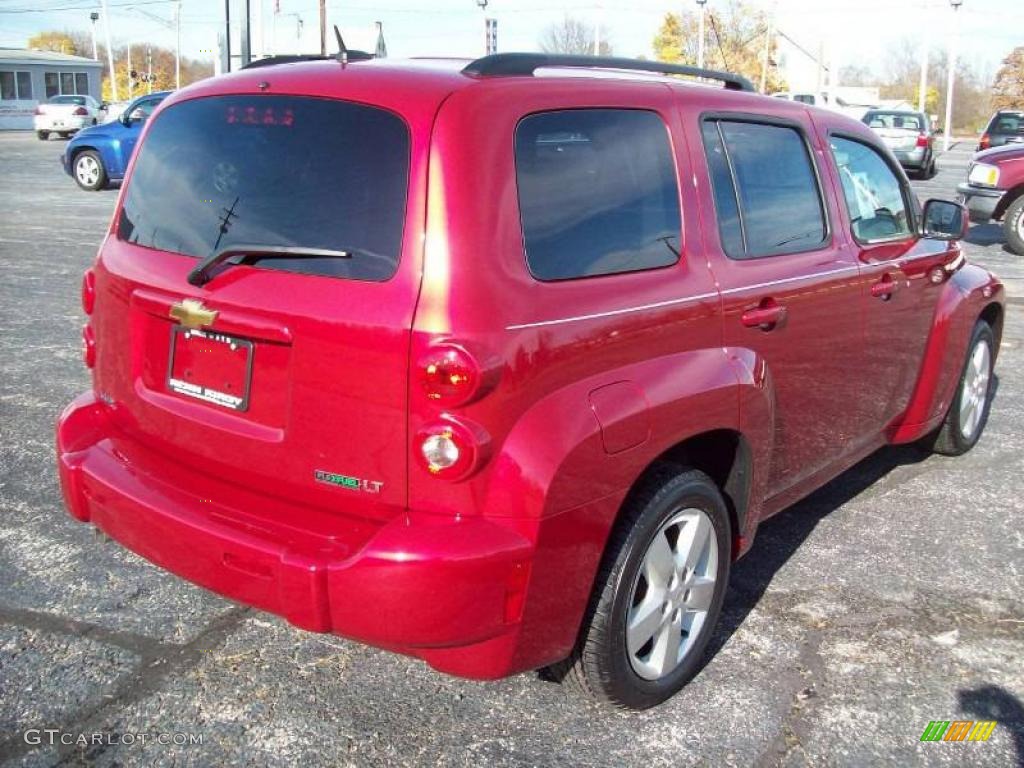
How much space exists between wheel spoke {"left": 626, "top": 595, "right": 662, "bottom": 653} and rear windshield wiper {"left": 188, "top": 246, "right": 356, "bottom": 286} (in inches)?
51.8

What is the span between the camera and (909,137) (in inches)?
1110

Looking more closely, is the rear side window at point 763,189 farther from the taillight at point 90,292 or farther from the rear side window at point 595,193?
the taillight at point 90,292

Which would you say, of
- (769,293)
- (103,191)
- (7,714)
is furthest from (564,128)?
(103,191)

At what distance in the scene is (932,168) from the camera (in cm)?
2686

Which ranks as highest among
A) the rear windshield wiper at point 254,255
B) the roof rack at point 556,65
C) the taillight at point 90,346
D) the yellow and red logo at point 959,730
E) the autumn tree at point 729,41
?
the autumn tree at point 729,41

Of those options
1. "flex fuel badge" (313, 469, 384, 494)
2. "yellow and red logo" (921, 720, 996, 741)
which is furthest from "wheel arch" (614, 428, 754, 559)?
"flex fuel badge" (313, 469, 384, 494)

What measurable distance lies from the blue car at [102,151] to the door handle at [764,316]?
1782cm

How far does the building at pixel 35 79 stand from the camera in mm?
52875

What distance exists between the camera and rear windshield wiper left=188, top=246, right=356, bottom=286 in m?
2.63

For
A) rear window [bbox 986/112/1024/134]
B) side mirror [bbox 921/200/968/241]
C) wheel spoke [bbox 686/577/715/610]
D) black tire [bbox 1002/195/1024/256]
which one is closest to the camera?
wheel spoke [bbox 686/577/715/610]

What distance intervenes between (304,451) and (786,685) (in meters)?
1.72

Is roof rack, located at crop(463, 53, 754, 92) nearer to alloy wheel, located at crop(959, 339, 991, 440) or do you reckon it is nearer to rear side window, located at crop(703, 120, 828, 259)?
rear side window, located at crop(703, 120, 828, 259)

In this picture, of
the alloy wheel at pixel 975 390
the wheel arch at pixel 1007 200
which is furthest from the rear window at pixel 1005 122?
the alloy wheel at pixel 975 390

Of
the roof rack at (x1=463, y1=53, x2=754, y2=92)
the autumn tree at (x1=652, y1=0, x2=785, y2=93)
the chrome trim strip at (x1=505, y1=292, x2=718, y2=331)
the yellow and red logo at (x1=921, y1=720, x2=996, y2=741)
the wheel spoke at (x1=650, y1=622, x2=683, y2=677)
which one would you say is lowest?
the yellow and red logo at (x1=921, y1=720, x2=996, y2=741)
